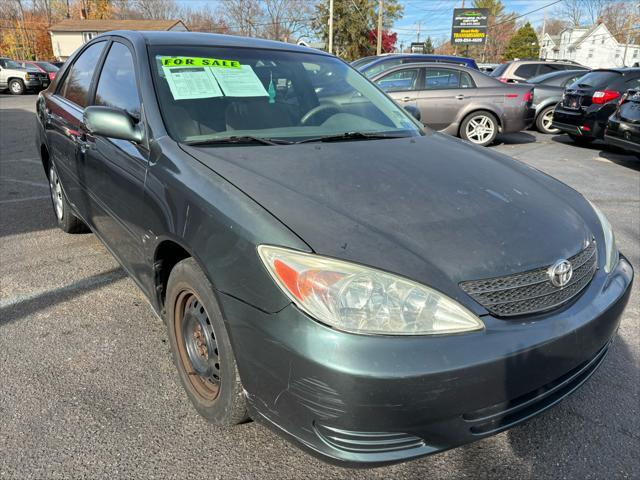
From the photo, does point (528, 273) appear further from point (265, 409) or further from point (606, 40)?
point (606, 40)

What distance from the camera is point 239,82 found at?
2645 mm

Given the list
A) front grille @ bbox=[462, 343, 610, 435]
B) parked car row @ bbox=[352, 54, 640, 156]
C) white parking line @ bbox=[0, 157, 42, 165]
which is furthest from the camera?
parked car row @ bbox=[352, 54, 640, 156]

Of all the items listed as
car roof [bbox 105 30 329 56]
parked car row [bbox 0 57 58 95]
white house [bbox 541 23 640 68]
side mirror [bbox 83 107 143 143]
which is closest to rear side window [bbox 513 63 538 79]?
car roof [bbox 105 30 329 56]

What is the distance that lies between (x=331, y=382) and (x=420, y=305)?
1.19 feet

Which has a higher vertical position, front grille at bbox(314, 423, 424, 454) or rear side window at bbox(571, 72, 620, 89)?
rear side window at bbox(571, 72, 620, 89)

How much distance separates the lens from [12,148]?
28.0 ft

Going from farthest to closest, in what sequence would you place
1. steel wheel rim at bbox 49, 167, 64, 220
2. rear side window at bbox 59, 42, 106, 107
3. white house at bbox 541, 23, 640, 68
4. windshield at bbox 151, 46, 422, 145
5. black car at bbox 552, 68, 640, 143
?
white house at bbox 541, 23, 640, 68 → black car at bbox 552, 68, 640, 143 → steel wheel rim at bbox 49, 167, 64, 220 → rear side window at bbox 59, 42, 106, 107 → windshield at bbox 151, 46, 422, 145

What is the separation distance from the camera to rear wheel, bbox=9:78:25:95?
2211cm

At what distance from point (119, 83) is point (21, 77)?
23.7 meters

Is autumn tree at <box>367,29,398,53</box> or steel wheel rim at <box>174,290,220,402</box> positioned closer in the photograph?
steel wheel rim at <box>174,290,220,402</box>

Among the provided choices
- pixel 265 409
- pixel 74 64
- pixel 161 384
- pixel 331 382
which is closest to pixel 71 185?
pixel 74 64

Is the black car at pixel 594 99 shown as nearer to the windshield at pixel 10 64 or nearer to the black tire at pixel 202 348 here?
the black tire at pixel 202 348

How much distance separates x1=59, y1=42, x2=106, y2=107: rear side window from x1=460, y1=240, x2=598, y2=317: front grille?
2865mm

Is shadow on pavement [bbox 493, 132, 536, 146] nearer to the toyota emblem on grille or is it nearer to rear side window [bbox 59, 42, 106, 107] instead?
rear side window [bbox 59, 42, 106, 107]
